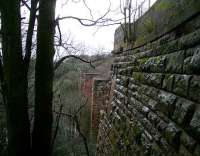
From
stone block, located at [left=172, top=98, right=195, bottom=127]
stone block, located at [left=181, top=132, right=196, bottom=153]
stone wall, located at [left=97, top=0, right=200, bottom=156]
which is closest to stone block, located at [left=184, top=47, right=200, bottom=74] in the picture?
stone wall, located at [left=97, top=0, right=200, bottom=156]

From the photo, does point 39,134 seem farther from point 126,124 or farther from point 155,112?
point 155,112

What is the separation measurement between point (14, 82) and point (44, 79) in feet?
1.50

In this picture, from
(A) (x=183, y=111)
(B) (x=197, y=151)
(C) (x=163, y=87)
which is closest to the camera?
(B) (x=197, y=151)

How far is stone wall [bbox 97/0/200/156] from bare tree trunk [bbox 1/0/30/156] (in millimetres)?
1488

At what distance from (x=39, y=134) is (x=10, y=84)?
948 mm

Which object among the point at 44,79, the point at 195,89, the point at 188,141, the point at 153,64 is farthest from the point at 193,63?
the point at 44,79

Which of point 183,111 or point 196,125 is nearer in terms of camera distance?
point 196,125

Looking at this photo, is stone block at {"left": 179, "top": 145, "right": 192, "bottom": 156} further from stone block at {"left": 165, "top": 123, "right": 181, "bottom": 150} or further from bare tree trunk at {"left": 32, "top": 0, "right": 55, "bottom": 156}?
bare tree trunk at {"left": 32, "top": 0, "right": 55, "bottom": 156}

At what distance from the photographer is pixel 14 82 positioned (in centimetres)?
438

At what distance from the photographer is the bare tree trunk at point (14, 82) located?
4.24m

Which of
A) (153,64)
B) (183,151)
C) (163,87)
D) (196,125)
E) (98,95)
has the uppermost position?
(153,64)

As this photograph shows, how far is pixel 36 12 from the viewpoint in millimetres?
4789

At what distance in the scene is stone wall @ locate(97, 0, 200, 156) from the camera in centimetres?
178

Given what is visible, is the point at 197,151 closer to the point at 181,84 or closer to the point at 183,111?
the point at 183,111
